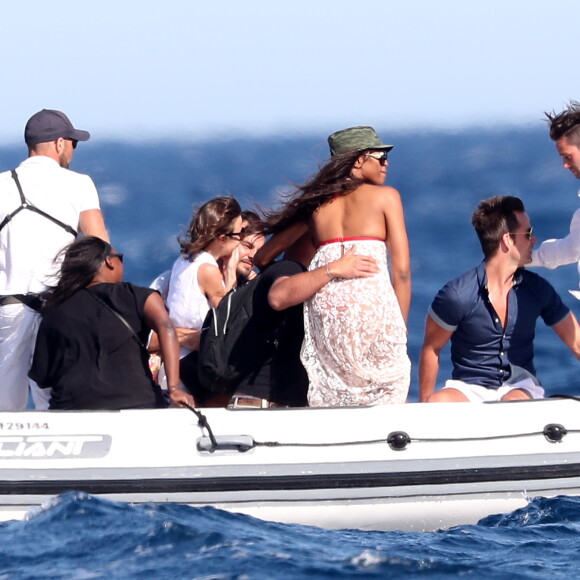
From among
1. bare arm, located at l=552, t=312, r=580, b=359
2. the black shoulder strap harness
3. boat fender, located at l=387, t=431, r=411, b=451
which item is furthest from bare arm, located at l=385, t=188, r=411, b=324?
the black shoulder strap harness

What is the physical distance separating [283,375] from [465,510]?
3.17 feet

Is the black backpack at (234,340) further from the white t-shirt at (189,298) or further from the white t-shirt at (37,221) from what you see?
the white t-shirt at (37,221)

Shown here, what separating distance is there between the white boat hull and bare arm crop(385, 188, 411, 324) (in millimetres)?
537

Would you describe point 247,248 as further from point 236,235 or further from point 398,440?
point 398,440

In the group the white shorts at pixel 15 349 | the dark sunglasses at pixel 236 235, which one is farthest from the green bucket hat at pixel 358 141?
the white shorts at pixel 15 349

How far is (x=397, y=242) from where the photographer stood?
18.0 feet

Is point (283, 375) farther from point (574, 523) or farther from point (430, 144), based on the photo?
point (430, 144)

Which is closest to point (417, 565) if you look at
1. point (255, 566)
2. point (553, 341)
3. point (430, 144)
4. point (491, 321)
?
point (255, 566)

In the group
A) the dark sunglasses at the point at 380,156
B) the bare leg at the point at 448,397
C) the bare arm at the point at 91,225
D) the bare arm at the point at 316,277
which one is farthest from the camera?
the bare arm at the point at 91,225

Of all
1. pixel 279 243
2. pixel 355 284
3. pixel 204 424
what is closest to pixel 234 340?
pixel 204 424

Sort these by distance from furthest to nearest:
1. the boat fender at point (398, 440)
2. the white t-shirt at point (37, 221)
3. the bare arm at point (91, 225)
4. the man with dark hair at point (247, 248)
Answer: the man with dark hair at point (247, 248), the bare arm at point (91, 225), the white t-shirt at point (37, 221), the boat fender at point (398, 440)

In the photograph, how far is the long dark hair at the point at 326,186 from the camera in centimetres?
550

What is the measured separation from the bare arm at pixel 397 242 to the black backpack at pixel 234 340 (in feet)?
1.90

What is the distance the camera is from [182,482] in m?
5.43
